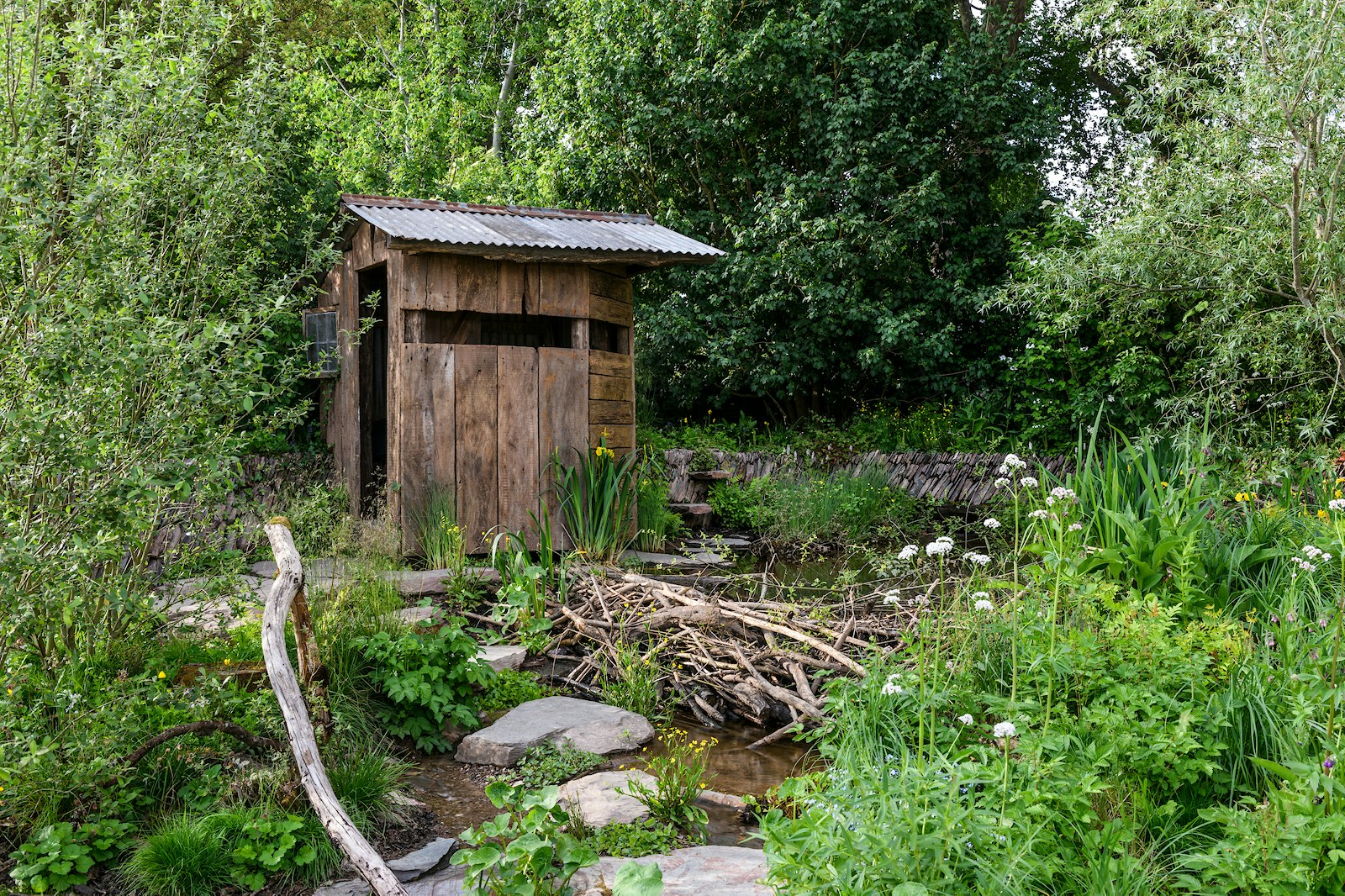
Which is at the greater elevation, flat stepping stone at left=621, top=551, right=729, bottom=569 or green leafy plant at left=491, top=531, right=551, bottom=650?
green leafy plant at left=491, top=531, right=551, bottom=650

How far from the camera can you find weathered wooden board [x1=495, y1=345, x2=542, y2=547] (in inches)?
302

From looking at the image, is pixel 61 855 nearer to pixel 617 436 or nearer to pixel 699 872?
pixel 699 872

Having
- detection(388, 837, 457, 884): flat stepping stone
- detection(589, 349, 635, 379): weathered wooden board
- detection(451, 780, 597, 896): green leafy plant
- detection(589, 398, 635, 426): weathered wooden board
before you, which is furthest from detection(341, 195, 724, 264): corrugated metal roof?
detection(451, 780, 597, 896): green leafy plant

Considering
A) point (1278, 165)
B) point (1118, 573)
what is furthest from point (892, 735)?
point (1278, 165)

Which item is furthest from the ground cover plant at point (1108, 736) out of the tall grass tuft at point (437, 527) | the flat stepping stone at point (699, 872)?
the tall grass tuft at point (437, 527)

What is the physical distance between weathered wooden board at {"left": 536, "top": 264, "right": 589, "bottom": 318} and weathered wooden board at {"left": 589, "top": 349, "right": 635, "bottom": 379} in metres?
0.36

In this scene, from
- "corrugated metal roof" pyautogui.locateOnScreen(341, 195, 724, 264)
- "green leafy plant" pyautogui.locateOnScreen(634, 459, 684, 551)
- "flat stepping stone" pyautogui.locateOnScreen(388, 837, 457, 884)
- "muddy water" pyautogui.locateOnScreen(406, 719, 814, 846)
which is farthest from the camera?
"green leafy plant" pyautogui.locateOnScreen(634, 459, 684, 551)

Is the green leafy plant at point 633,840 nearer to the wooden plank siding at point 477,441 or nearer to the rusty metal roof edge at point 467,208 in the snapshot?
the wooden plank siding at point 477,441

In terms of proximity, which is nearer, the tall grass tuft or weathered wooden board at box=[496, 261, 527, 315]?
the tall grass tuft

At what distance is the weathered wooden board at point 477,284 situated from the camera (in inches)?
298

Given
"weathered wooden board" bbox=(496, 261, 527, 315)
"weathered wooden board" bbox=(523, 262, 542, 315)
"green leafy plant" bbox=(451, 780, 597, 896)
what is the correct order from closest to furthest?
"green leafy plant" bbox=(451, 780, 597, 896) → "weathered wooden board" bbox=(496, 261, 527, 315) → "weathered wooden board" bbox=(523, 262, 542, 315)

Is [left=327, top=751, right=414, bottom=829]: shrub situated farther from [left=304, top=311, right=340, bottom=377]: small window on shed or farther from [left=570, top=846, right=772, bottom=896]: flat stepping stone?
[left=304, top=311, right=340, bottom=377]: small window on shed

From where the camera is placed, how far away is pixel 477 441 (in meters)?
7.58

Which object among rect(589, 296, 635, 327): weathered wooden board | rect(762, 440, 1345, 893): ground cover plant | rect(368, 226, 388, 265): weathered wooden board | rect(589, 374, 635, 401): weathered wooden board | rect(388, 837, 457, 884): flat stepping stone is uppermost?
rect(368, 226, 388, 265): weathered wooden board
